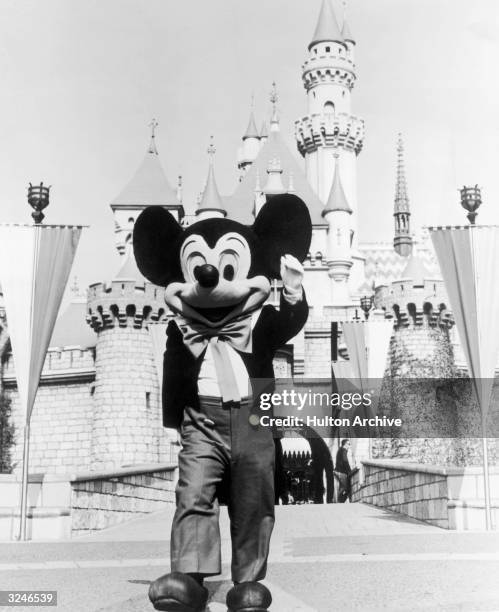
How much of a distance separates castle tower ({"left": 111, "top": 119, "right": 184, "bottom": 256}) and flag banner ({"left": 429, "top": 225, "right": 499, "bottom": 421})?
2990 cm

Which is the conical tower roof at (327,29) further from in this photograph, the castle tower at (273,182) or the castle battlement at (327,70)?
the castle tower at (273,182)

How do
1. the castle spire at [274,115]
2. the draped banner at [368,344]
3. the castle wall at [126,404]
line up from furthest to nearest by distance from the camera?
1. the castle spire at [274,115]
2. the castle wall at [126,404]
3. the draped banner at [368,344]

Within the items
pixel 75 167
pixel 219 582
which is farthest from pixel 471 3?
pixel 219 582

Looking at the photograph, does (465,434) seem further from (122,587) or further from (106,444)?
(122,587)

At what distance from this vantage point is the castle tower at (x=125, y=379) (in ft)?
77.0

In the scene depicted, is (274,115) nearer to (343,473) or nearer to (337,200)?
(337,200)

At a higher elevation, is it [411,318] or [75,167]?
[411,318]

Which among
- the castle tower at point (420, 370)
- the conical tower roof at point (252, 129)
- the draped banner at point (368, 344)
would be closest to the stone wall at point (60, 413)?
the castle tower at point (420, 370)

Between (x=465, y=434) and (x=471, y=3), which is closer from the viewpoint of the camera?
(x=471, y=3)

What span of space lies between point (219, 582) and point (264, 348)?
116 cm

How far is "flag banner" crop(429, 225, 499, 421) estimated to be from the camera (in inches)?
305

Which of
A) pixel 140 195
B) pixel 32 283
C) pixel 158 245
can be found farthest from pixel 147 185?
pixel 158 245

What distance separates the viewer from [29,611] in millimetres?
3666

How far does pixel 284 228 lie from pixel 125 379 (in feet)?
64.5
